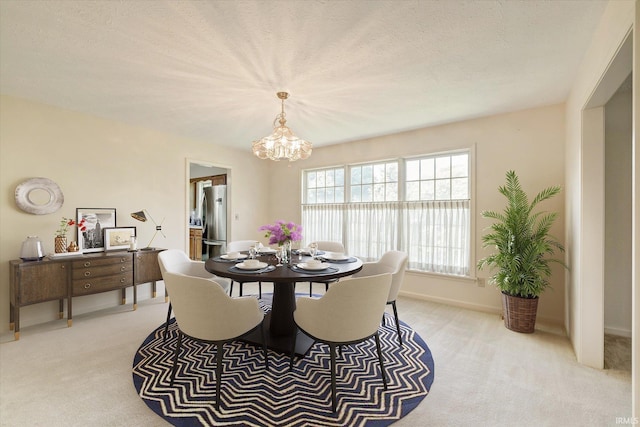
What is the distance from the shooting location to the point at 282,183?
5.68 metres

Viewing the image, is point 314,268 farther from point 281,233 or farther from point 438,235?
point 438,235

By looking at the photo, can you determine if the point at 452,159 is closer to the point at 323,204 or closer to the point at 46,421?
the point at 323,204

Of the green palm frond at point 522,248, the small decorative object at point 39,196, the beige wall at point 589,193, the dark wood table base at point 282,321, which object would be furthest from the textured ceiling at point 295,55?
the dark wood table base at point 282,321

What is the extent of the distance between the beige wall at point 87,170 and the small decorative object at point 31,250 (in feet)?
0.82

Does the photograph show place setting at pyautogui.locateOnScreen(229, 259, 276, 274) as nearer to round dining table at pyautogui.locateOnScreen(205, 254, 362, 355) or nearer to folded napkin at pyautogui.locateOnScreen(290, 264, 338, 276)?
round dining table at pyautogui.locateOnScreen(205, 254, 362, 355)

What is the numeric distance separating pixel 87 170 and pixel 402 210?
439 centimetres

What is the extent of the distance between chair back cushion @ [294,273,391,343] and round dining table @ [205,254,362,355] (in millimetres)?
257

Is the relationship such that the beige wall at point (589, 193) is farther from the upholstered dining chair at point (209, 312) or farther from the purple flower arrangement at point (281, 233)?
the upholstered dining chair at point (209, 312)

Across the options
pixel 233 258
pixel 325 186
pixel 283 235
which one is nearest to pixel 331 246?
pixel 283 235

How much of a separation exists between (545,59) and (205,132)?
4.11m

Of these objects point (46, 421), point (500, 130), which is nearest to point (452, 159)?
point (500, 130)

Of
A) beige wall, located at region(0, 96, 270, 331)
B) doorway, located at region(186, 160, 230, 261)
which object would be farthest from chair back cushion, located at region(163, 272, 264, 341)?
doorway, located at region(186, 160, 230, 261)

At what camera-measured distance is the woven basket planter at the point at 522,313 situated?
2.83m

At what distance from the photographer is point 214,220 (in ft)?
19.4
